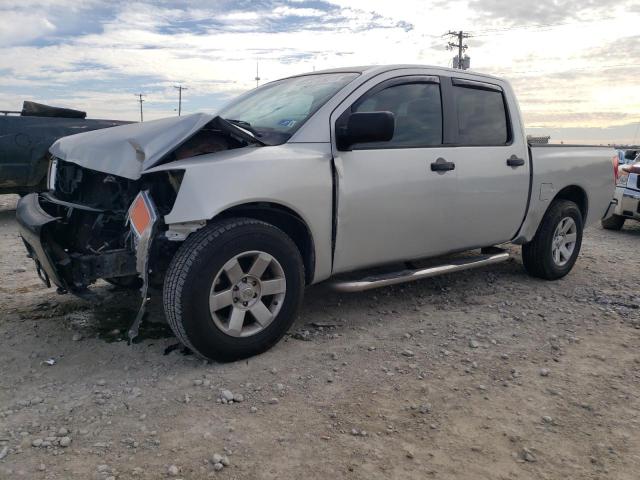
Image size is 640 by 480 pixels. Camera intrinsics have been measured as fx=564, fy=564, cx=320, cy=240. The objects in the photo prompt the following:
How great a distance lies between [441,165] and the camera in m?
4.11

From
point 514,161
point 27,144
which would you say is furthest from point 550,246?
point 27,144

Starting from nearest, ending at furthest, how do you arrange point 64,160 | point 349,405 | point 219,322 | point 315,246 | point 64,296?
point 349,405
point 219,322
point 315,246
point 64,160
point 64,296

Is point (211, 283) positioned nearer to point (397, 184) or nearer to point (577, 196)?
point (397, 184)

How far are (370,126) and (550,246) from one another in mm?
2686

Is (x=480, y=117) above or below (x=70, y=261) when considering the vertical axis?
above

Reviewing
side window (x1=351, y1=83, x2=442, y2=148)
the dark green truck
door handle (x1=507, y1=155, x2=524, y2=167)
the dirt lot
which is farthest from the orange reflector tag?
the dark green truck

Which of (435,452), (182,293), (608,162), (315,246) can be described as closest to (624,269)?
(608,162)

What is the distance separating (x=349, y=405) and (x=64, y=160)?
8.44 ft

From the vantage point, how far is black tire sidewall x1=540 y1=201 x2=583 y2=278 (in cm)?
515

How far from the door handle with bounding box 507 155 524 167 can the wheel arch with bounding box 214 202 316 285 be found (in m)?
2.05

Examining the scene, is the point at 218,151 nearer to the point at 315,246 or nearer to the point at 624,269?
the point at 315,246

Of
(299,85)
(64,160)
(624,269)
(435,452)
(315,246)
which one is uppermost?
(299,85)

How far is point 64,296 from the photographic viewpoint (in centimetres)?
449

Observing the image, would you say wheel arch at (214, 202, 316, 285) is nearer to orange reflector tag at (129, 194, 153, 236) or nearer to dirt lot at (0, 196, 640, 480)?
orange reflector tag at (129, 194, 153, 236)
